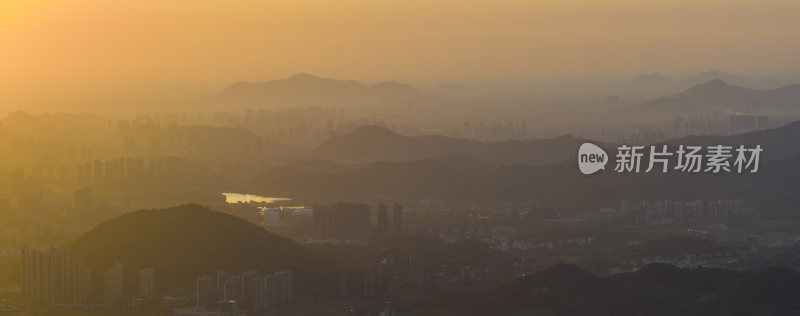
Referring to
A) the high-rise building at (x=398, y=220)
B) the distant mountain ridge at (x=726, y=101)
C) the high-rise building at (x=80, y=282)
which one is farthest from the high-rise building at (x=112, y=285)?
the distant mountain ridge at (x=726, y=101)

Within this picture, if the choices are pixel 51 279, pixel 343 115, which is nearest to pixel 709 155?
pixel 51 279

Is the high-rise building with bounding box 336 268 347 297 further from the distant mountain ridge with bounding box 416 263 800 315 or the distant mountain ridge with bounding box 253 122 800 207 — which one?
the distant mountain ridge with bounding box 253 122 800 207

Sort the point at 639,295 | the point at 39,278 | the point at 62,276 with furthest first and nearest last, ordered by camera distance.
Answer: the point at 39,278
the point at 62,276
the point at 639,295

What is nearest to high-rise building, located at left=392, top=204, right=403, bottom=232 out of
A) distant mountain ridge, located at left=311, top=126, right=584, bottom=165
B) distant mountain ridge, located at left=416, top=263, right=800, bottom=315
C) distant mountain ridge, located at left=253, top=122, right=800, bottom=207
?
distant mountain ridge, located at left=253, top=122, right=800, bottom=207

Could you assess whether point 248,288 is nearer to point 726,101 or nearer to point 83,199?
point 83,199

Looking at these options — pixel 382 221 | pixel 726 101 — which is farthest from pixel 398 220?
pixel 726 101

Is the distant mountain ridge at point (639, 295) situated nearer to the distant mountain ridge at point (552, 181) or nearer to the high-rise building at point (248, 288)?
the high-rise building at point (248, 288)
